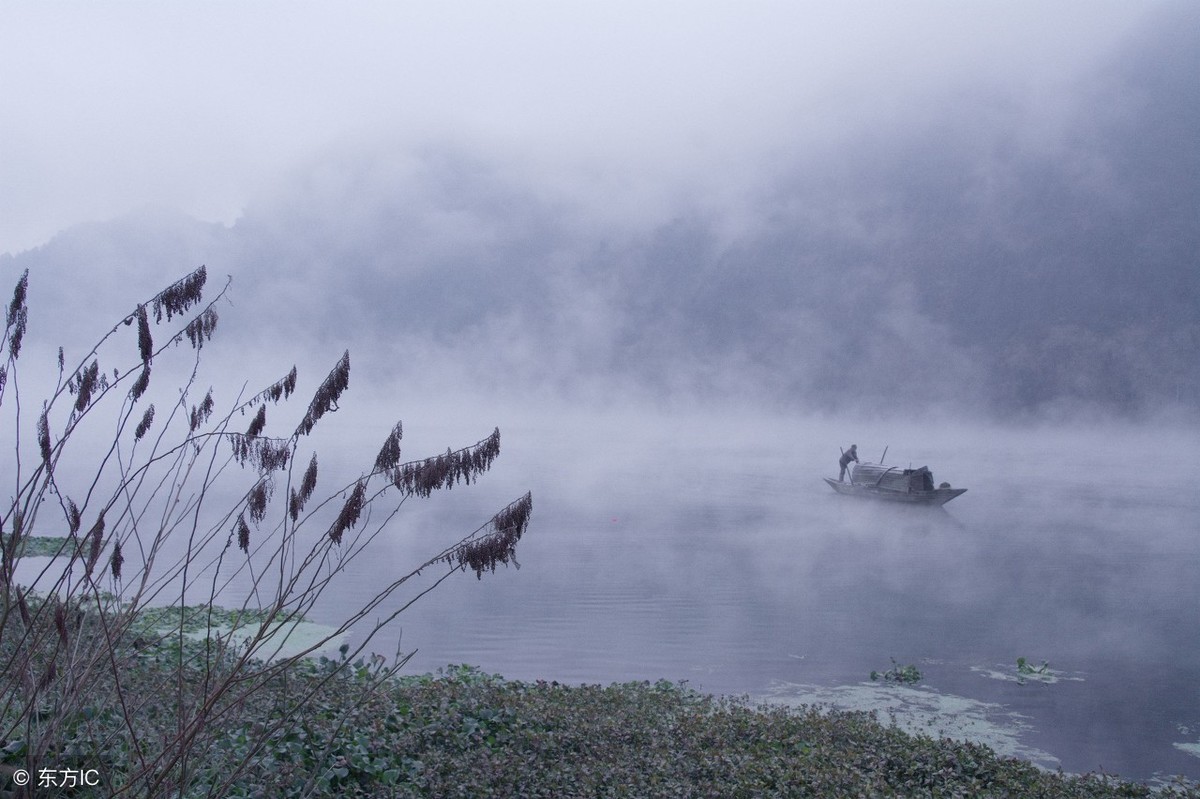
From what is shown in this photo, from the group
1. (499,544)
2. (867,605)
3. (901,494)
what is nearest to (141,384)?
(499,544)

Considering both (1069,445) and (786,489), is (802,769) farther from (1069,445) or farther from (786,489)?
(1069,445)

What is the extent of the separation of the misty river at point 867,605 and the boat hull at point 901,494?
363 millimetres

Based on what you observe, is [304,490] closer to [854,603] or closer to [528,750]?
[528,750]

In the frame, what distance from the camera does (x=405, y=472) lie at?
281 cm

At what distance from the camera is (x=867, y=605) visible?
13.9 m

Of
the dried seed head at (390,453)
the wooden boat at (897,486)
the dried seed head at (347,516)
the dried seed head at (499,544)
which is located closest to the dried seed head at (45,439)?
the dried seed head at (347,516)

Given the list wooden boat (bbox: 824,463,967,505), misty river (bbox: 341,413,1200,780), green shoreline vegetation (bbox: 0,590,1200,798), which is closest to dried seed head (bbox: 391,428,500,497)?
green shoreline vegetation (bbox: 0,590,1200,798)

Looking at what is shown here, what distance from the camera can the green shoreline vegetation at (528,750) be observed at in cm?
427

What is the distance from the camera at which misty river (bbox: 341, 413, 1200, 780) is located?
8.67 meters

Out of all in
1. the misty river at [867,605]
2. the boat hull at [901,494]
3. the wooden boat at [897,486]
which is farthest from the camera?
the wooden boat at [897,486]

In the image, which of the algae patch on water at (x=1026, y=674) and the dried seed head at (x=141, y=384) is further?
the algae patch on water at (x=1026, y=674)

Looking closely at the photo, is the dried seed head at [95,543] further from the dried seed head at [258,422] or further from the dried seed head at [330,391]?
the dried seed head at [330,391]

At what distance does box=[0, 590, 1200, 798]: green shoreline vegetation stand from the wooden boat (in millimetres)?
20792

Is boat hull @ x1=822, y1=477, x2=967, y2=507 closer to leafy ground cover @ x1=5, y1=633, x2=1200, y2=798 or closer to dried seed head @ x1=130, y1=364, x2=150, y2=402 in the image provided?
leafy ground cover @ x1=5, y1=633, x2=1200, y2=798
